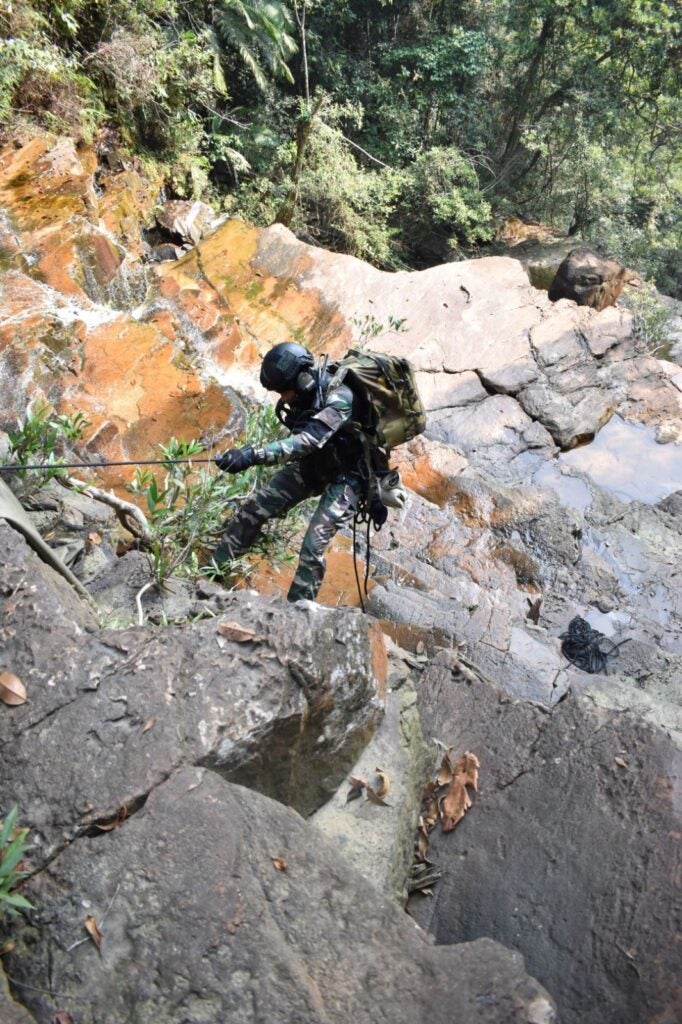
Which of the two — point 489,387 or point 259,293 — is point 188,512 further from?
point 259,293

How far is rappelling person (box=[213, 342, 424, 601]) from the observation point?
4758 mm

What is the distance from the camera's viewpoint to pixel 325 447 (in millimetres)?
5203

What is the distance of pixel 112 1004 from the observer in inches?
81.1

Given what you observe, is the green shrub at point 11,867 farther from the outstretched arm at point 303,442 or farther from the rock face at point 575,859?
the outstretched arm at point 303,442

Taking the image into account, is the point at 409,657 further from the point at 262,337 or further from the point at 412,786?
the point at 262,337

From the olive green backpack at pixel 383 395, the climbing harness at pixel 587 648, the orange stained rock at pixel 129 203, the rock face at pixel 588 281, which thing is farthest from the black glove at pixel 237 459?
the rock face at pixel 588 281

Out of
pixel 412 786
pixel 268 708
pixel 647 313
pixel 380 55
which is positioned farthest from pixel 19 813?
pixel 380 55

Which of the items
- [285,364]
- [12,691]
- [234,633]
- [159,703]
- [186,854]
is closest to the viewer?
[186,854]

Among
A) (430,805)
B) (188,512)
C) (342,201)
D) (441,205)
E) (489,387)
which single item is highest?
(188,512)

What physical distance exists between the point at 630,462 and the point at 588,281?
3.13m

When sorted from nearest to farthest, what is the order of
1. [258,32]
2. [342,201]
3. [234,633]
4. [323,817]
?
[234,633]
[323,817]
[258,32]
[342,201]

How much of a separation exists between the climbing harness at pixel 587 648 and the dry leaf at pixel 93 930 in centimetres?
508

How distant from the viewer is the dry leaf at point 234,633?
3.06 meters

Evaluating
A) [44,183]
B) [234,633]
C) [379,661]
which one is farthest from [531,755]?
[44,183]
